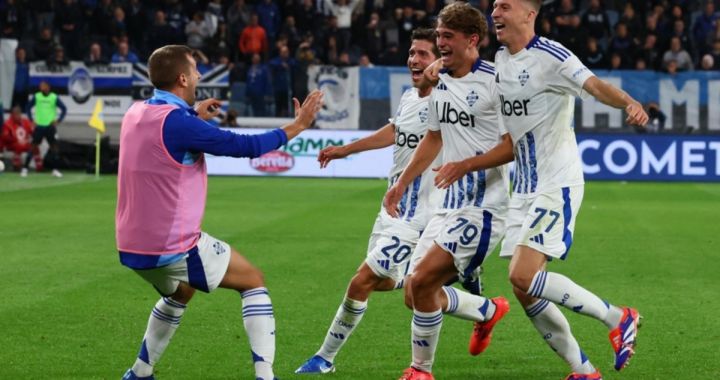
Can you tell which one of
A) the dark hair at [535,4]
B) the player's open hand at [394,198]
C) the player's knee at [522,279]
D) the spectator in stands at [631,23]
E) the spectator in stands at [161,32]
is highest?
the spectator in stands at [631,23]

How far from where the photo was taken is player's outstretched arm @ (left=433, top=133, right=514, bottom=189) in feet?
24.0

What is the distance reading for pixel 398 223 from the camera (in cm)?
845

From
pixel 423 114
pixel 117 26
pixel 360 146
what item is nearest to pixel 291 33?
pixel 117 26

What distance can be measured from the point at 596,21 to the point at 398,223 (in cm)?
2467

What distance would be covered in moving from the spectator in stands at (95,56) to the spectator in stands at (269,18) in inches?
161

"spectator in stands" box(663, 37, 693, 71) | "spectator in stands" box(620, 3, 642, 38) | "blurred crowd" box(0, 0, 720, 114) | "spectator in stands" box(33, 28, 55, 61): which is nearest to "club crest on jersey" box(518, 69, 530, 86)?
"blurred crowd" box(0, 0, 720, 114)

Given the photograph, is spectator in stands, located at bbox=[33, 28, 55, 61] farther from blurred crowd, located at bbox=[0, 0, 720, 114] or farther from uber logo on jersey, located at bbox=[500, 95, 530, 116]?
uber logo on jersey, located at bbox=[500, 95, 530, 116]

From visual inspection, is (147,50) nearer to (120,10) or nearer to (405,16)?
(120,10)

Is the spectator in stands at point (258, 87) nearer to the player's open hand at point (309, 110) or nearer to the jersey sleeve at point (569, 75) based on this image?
the player's open hand at point (309, 110)

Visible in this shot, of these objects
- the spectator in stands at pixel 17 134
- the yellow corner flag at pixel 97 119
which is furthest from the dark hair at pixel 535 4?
the spectator in stands at pixel 17 134

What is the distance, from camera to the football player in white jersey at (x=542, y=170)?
280 inches

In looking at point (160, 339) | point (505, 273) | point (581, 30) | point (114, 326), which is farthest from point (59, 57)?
point (160, 339)

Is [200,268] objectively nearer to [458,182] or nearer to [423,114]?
[458,182]

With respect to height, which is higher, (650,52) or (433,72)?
(650,52)
